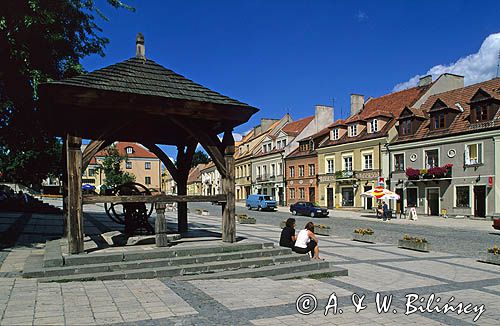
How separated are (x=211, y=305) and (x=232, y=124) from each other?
4.98 metres

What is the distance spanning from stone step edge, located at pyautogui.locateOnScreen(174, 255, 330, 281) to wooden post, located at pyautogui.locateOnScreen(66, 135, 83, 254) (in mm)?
2159

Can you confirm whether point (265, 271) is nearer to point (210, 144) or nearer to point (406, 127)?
point (210, 144)

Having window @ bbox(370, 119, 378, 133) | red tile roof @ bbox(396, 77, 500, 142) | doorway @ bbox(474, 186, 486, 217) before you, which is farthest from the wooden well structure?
window @ bbox(370, 119, 378, 133)

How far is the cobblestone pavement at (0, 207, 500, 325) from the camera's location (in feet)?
18.3

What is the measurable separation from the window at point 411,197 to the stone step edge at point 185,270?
27.4 meters

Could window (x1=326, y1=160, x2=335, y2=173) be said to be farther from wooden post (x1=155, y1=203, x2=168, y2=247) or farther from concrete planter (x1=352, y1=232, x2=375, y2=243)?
wooden post (x1=155, y1=203, x2=168, y2=247)

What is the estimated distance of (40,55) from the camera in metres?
11.3

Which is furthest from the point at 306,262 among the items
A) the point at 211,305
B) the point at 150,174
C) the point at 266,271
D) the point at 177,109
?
the point at 150,174

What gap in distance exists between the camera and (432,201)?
3291 centimetres

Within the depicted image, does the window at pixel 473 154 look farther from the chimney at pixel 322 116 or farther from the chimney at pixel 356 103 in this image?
the chimney at pixel 322 116

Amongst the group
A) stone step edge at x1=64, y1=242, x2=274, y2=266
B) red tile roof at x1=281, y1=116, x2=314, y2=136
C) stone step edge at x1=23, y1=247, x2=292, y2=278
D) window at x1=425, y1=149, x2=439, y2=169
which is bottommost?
stone step edge at x1=23, y1=247, x2=292, y2=278

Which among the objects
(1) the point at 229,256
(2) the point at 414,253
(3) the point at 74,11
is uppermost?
(3) the point at 74,11

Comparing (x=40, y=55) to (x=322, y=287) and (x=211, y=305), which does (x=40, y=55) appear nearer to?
(x=211, y=305)

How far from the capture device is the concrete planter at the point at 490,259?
11.9 metres
